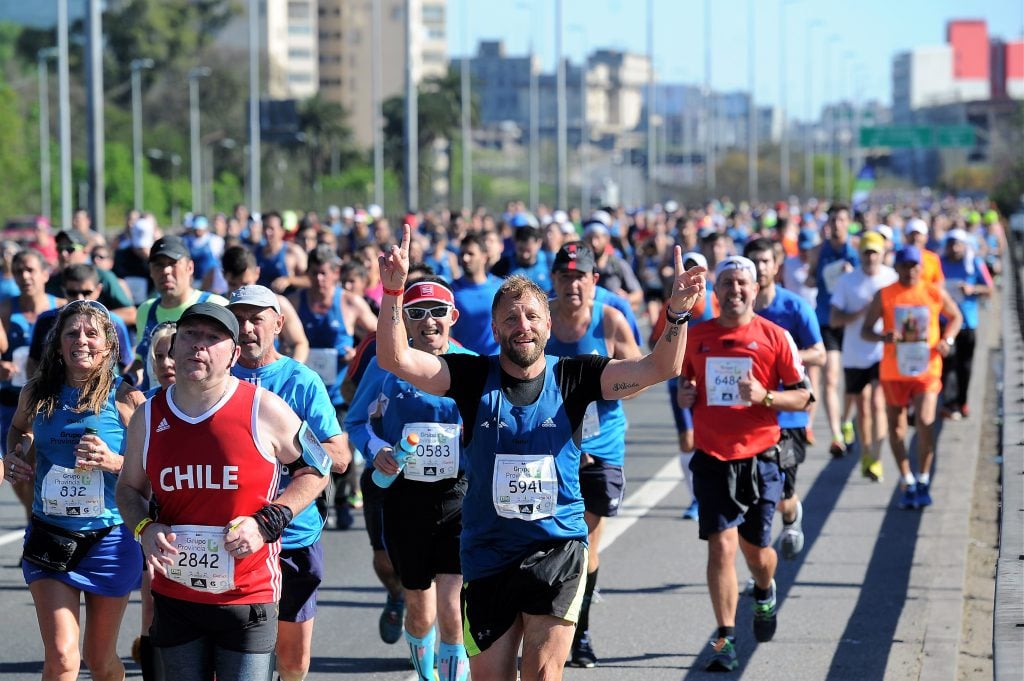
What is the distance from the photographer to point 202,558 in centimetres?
505

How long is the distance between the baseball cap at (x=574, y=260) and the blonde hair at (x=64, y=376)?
2.22 meters

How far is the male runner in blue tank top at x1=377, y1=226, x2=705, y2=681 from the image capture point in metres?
5.58

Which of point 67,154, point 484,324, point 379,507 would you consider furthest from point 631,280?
point 67,154

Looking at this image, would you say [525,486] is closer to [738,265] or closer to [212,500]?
[212,500]

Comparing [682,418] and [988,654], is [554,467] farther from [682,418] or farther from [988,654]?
[682,418]

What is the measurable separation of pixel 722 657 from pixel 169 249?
10.6ft

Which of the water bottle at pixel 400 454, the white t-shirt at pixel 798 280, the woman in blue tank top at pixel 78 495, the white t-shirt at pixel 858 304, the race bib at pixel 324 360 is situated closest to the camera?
the water bottle at pixel 400 454

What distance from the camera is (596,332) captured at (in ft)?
26.9

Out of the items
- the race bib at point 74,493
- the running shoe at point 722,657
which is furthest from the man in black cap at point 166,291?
the running shoe at point 722,657

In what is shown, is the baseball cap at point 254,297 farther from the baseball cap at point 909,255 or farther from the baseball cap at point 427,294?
the baseball cap at point 909,255

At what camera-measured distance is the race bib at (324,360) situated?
1080 cm

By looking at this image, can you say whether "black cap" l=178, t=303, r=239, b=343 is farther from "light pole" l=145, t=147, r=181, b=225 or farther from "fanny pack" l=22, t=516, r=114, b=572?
"light pole" l=145, t=147, r=181, b=225

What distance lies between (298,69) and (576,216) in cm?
10918

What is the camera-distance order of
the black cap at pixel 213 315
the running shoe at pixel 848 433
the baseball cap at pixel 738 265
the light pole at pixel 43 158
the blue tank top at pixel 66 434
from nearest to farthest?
the black cap at pixel 213 315 → the blue tank top at pixel 66 434 → the baseball cap at pixel 738 265 → the running shoe at pixel 848 433 → the light pole at pixel 43 158
